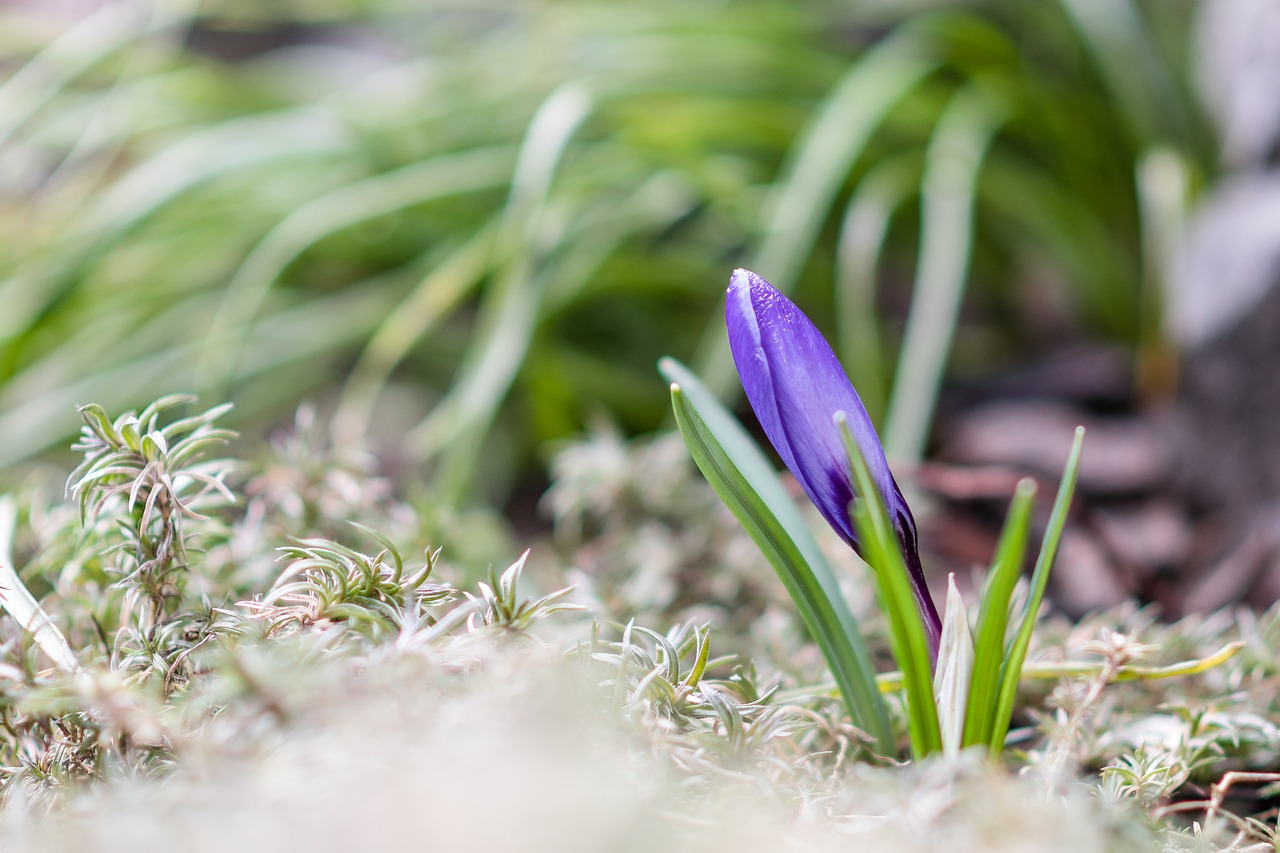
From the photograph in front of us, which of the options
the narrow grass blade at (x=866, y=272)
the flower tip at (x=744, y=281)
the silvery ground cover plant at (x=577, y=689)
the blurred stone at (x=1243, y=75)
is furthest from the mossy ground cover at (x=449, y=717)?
the blurred stone at (x=1243, y=75)

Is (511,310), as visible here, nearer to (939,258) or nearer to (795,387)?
(939,258)

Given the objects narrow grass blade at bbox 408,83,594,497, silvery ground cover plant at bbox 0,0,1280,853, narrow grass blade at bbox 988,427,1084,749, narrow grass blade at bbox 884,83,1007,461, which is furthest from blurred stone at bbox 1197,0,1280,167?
narrow grass blade at bbox 988,427,1084,749

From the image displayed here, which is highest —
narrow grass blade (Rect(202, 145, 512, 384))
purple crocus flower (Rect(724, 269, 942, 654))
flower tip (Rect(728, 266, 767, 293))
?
narrow grass blade (Rect(202, 145, 512, 384))

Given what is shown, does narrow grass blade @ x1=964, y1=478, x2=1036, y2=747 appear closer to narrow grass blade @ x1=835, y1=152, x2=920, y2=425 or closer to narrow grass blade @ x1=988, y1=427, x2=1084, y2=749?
narrow grass blade @ x1=988, y1=427, x2=1084, y2=749

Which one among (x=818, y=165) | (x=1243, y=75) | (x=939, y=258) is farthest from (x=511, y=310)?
(x=1243, y=75)

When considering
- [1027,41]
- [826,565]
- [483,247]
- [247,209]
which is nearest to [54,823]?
[826,565]

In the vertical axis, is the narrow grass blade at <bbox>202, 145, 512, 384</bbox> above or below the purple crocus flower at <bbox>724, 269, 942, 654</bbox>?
above

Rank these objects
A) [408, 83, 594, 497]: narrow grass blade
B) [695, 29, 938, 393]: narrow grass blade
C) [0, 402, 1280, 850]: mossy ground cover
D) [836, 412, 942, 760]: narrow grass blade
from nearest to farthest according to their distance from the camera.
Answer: [0, 402, 1280, 850]: mossy ground cover < [836, 412, 942, 760]: narrow grass blade < [408, 83, 594, 497]: narrow grass blade < [695, 29, 938, 393]: narrow grass blade

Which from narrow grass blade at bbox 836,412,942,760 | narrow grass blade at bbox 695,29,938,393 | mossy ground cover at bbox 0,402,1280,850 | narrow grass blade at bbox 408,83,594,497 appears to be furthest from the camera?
narrow grass blade at bbox 695,29,938,393
